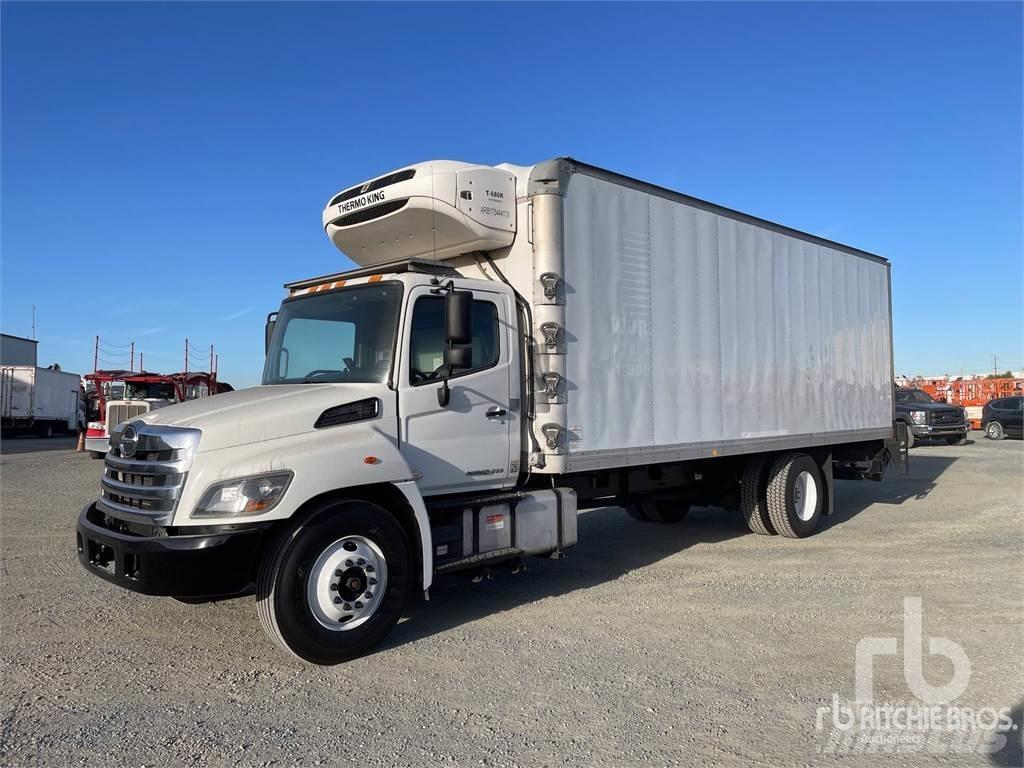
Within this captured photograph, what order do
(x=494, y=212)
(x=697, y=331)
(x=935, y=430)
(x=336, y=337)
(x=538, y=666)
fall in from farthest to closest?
1. (x=935, y=430)
2. (x=697, y=331)
3. (x=494, y=212)
4. (x=336, y=337)
5. (x=538, y=666)

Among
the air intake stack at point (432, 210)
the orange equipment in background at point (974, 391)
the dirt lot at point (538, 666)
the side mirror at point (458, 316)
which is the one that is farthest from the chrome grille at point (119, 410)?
the orange equipment in background at point (974, 391)

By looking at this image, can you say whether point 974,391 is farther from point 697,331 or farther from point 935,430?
point 697,331

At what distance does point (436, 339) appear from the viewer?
5.66 metres

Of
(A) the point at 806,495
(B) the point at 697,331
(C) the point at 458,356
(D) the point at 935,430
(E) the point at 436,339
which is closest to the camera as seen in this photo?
(C) the point at 458,356

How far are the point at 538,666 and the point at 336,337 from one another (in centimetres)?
282

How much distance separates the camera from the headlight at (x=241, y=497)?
4.53 m

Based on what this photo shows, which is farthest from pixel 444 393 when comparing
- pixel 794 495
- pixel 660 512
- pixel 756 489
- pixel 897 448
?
pixel 897 448

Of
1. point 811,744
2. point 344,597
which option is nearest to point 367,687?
point 344,597

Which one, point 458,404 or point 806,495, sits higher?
point 458,404

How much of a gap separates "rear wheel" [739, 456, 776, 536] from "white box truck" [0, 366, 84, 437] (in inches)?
1272

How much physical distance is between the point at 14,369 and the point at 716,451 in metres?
33.0

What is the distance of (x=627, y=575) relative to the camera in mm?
7391

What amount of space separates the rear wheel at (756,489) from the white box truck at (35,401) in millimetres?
32300

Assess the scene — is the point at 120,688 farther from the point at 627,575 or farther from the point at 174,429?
the point at 627,575
